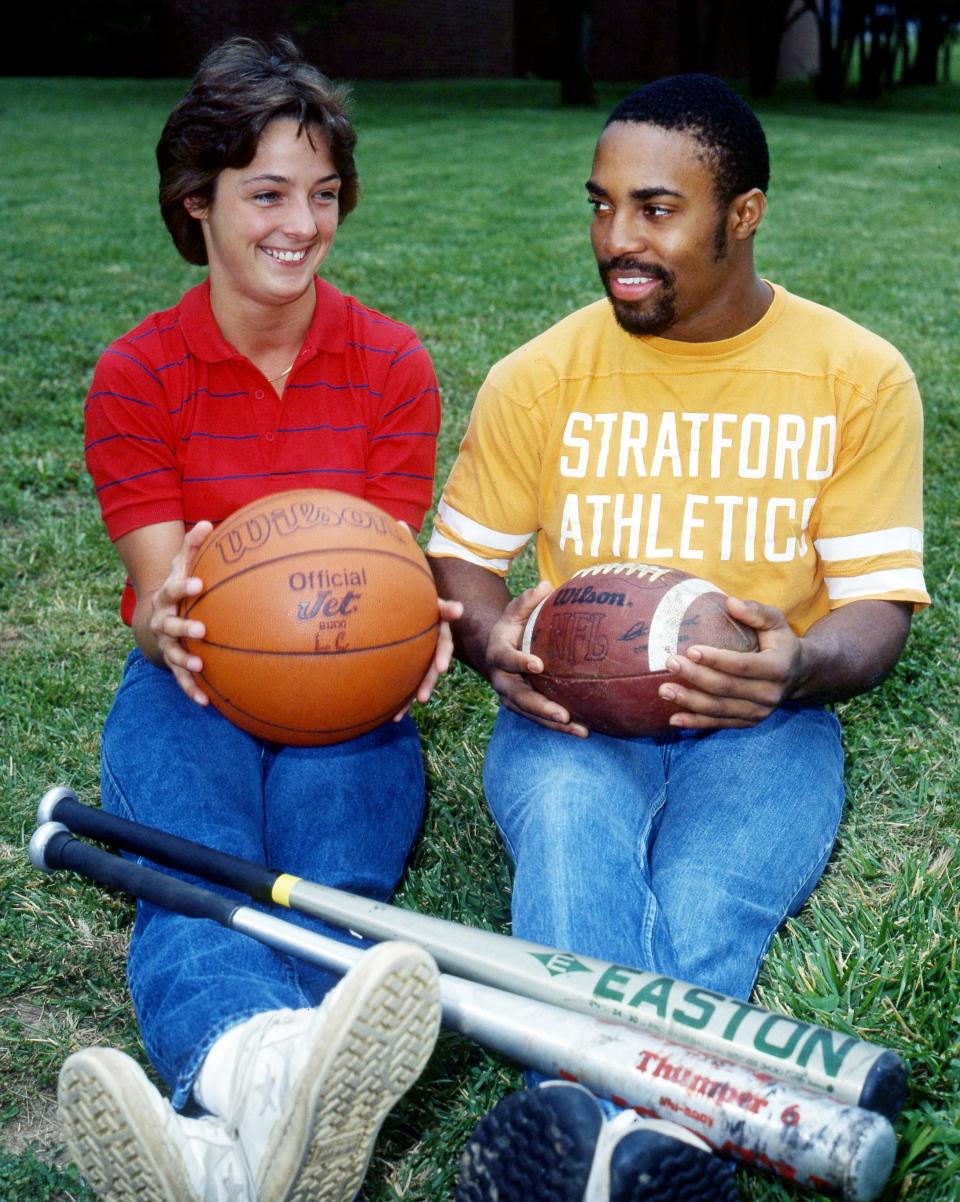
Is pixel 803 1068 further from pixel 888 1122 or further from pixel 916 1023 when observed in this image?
pixel 916 1023

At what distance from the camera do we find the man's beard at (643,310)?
8.93 feet

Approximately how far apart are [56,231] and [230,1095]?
1001 cm

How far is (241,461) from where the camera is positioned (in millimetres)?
2943

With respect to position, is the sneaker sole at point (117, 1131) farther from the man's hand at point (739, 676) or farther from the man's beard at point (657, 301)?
the man's beard at point (657, 301)

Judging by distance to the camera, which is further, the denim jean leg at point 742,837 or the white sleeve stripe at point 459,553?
the white sleeve stripe at point 459,553

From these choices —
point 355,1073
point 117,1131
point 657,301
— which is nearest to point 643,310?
point 657,301

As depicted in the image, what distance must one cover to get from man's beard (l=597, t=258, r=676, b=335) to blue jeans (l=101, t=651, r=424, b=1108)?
103 centimetres

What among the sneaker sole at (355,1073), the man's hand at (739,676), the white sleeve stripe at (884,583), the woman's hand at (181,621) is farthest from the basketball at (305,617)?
the white sleeve stripe at (884,583)

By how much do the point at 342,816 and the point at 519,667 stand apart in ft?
1.57

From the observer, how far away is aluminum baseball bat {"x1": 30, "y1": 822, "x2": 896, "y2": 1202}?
174cm

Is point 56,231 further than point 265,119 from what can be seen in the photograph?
Yes

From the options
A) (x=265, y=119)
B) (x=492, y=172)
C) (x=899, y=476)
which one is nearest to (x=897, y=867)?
(x=899, y=476)

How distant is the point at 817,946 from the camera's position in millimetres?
2525

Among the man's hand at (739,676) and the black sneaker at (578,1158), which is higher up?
the man's hand at (739,676)
